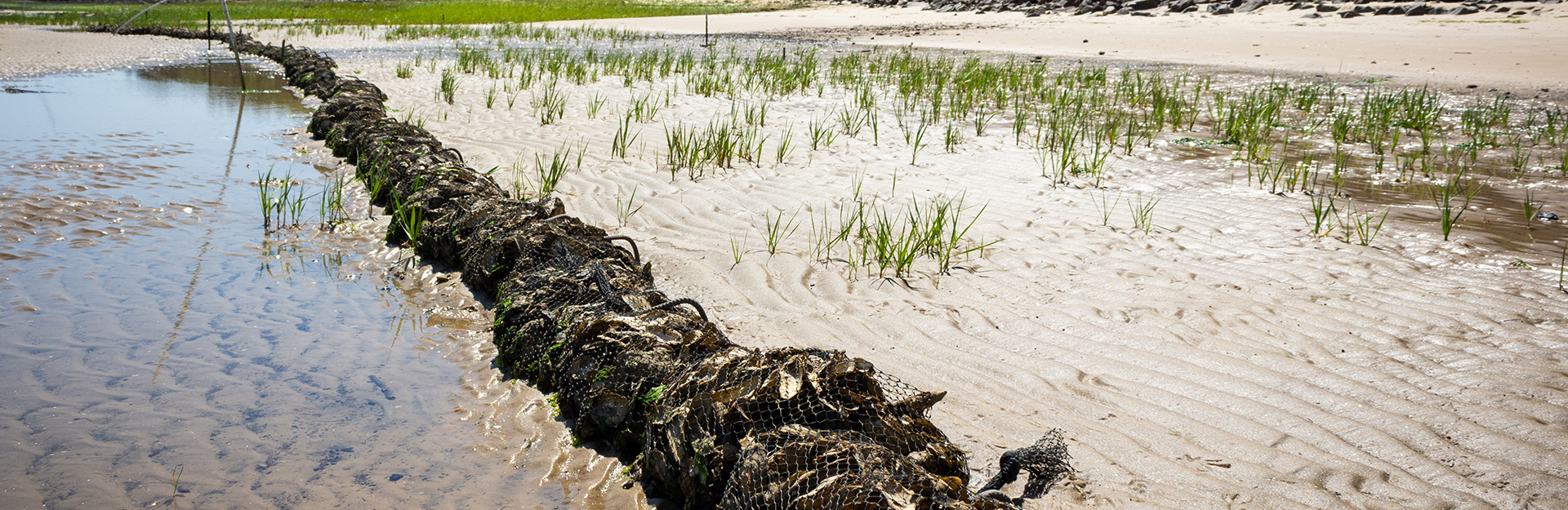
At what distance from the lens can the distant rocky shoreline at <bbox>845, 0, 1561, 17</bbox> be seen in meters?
19.0

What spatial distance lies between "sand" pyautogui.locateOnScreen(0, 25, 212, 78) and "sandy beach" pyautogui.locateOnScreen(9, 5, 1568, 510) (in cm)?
1154

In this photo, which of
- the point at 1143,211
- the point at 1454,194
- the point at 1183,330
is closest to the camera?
the point at 1183,330

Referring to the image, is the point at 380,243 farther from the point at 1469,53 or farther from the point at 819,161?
the point at 1469,53

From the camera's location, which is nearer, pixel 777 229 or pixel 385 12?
pixel 777 229

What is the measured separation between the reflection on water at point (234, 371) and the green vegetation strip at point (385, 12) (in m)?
23.6

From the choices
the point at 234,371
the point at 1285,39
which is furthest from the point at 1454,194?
the point at 1285,39

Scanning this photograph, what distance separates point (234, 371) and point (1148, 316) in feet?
12.6

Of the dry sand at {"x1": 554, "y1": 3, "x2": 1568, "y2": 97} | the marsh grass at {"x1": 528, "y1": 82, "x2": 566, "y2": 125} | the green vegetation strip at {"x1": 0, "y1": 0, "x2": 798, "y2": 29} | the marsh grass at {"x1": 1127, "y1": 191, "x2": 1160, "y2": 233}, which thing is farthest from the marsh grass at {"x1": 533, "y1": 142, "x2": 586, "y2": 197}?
the green vegetation strip at {"x1": 0, "y1": 0, "x2": 798, "y2": 29}

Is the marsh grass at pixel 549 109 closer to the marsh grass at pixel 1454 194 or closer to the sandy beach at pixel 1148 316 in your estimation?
the sandy beach at pixel 1148 316

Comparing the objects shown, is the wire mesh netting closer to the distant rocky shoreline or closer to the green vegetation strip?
the distant rocky shoreline

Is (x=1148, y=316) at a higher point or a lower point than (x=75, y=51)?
lower

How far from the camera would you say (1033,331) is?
11.7ft

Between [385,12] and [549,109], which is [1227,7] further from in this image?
[385,12]

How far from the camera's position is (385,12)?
33594mm
